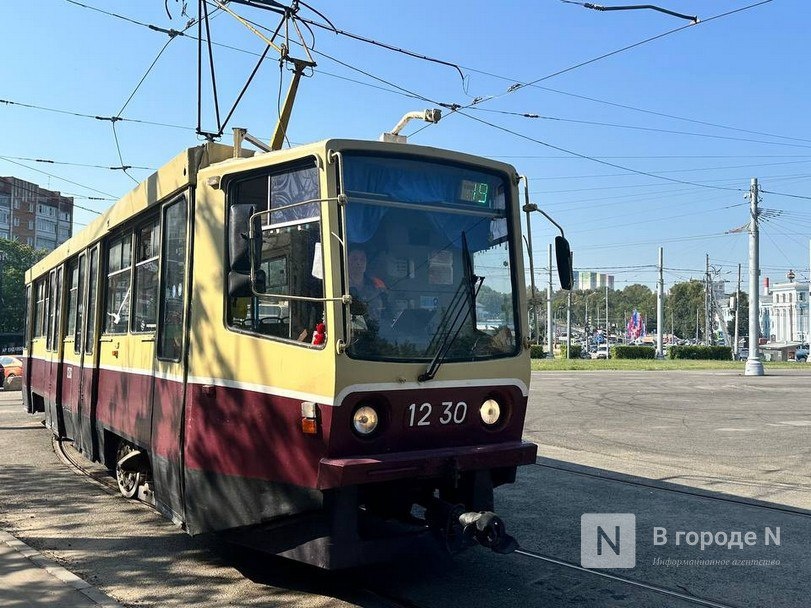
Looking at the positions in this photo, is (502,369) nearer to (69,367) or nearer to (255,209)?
(255,209)

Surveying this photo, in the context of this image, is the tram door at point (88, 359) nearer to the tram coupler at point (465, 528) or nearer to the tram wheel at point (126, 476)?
the tram wheel at point (126, 476)

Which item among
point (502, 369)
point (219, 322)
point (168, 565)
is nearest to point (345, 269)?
point (219, 322)

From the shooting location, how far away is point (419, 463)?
5012mm

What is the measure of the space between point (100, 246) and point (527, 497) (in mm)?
5328

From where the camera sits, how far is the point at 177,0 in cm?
1120

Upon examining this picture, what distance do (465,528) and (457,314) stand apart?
1.45 m

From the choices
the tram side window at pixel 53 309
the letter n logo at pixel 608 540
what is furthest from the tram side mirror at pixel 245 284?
the tram side window at pixel 53 309

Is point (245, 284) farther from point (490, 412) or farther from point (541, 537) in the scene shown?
point (541, 537)

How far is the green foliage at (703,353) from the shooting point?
197 feet

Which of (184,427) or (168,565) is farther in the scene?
(168,565)

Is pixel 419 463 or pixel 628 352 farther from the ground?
pixel 419 463

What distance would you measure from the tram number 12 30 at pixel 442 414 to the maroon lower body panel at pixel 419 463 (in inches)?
7.6

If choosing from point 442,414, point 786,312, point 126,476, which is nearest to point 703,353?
point 126,476

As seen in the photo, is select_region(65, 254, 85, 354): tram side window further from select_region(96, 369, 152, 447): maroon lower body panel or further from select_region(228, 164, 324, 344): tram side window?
select_region(228, 164, 324, 344): tram side window
